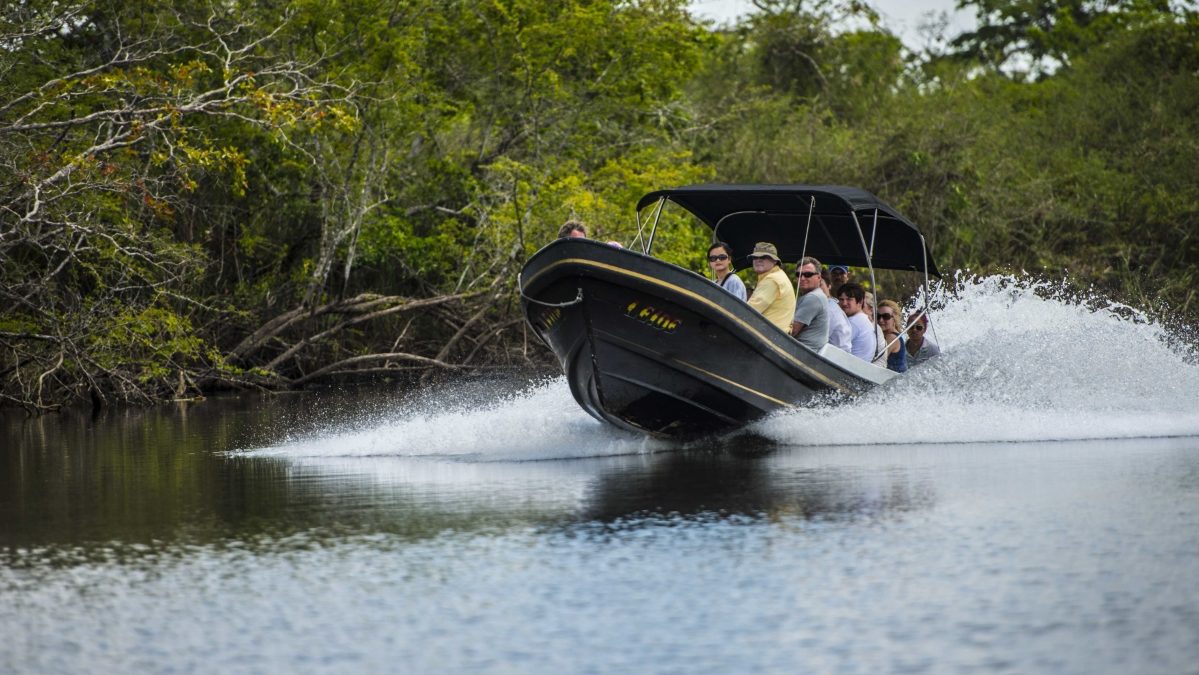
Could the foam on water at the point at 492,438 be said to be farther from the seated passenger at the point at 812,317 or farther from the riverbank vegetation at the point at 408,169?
the riverbank vegetation at the point at 408,169

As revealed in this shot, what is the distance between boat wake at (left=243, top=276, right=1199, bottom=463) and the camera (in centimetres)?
1248

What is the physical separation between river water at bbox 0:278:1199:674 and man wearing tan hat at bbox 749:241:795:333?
0.75 metres

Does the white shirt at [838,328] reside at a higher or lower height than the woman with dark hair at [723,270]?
lower

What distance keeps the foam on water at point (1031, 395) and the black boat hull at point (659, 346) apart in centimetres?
38

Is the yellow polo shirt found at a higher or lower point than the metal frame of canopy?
lower

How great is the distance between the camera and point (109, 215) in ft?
65.2

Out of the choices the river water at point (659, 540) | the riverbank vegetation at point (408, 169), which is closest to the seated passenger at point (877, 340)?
the river water at point (659, 540)

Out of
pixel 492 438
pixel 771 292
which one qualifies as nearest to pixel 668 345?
pixel 771 292

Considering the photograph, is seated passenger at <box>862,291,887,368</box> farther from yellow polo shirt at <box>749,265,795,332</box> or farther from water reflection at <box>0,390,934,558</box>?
water reflection at <box>0,390,934,558</box>

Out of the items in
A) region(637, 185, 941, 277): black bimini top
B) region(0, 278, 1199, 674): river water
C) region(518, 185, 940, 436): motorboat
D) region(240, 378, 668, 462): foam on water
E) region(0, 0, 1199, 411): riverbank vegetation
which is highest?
region(0, 0, 1199, 411): riverbank vegetation

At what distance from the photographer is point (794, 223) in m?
14.5

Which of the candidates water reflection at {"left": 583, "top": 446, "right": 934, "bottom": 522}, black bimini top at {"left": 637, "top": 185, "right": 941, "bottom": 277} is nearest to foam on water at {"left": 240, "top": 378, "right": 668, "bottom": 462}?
water reflection at {"left": 583, "top": 446, "right": 934, "bottom": 522}

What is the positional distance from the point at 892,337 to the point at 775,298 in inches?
91.5

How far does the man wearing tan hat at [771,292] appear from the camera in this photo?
1241 cm
